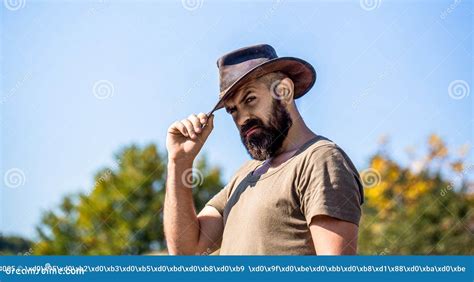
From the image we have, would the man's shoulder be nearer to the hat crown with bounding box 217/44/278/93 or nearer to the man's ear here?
the man's ear

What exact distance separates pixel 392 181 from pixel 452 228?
3.26 metres

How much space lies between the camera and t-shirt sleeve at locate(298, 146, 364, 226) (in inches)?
97.0

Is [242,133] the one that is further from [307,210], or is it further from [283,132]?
[307,210]

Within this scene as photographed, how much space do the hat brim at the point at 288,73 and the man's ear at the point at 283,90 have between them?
58 millimetres

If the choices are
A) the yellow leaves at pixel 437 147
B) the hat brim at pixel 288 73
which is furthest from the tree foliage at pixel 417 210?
the hat brim at pixel 288 73

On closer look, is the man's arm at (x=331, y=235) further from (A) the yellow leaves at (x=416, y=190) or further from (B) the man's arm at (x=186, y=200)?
(A) the yellow leaves at (x=416, y=190)

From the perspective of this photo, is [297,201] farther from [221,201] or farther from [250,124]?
[221,201]

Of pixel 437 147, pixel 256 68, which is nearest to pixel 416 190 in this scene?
pixel 437 147

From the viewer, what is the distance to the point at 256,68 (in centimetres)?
285

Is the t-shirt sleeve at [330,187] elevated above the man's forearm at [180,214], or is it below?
above

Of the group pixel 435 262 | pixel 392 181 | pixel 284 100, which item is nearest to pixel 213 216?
pixel 284 100

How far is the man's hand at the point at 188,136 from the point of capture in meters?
2.83

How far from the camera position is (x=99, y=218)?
83.9ft

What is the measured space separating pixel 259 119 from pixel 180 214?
1.75 feet
